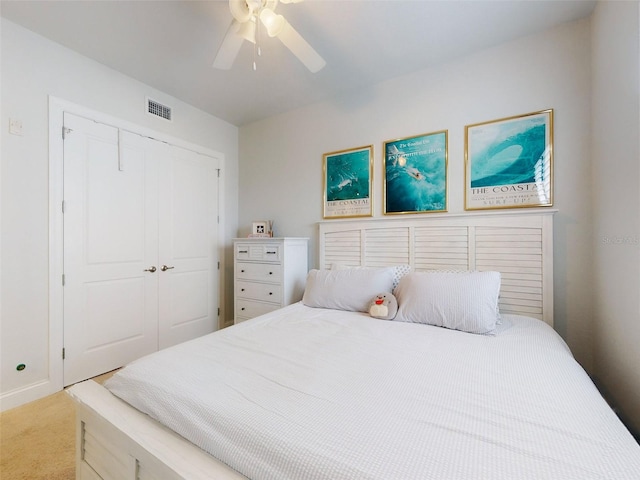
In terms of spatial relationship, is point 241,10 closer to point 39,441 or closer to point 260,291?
point 260,291

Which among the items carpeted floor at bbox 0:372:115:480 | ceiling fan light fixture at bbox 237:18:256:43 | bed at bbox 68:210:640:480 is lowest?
carpeted floor at bbox 0:372:115:480

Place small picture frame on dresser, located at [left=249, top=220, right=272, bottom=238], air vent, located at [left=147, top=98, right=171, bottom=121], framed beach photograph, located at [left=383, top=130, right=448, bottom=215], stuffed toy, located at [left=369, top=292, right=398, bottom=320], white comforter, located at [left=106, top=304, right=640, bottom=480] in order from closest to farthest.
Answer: white comforter, located at [left=106, top=304, right=640, bottom=480] < stuffed toy, located at [left=369, top=292, right=398, bottom=320] < framed beach photograph, located at [left=383, top=130, right=448, bottom=215] < air vent, located at [left=147, top=98, right=171, bottom=121] < small picture frame on dresser, located at [left=249, top=220, right=272, bottom=238]

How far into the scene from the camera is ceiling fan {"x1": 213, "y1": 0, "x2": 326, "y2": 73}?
1.43 metres

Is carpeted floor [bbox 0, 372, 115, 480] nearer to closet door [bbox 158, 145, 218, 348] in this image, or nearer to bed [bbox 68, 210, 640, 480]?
bed [bbox 68, 210, 640, 480]

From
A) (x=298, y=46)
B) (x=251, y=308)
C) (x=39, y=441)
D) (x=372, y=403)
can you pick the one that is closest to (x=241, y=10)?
(x=298, y=46)

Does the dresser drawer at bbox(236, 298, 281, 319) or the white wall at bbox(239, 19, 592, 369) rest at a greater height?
the white wall at bbox(239, 19, 592, 369)

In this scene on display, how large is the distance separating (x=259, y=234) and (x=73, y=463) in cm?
215

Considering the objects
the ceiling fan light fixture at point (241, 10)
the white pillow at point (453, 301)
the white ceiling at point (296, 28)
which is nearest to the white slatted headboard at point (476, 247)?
the white pillow at point (453, 301)

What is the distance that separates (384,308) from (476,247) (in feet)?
3.07

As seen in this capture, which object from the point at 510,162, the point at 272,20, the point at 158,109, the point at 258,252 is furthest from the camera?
the point at 258,252

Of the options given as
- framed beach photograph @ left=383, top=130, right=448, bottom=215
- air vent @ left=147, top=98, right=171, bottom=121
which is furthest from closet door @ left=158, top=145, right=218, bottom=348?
framed beach photograph @ left=383, top=130, right=448, bottom=215

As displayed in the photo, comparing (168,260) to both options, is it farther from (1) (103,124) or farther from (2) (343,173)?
(2) (343,173)

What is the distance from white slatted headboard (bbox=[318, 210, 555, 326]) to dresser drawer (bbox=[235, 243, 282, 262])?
0.64 metres

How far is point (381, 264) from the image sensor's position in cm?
256
